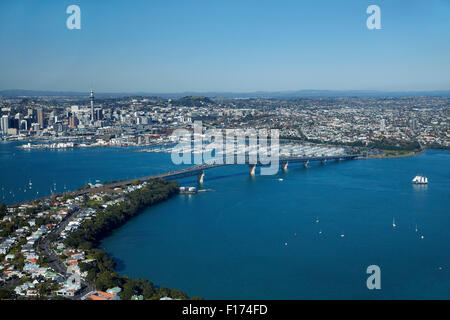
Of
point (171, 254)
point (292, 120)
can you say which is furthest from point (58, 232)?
point (292, 120)

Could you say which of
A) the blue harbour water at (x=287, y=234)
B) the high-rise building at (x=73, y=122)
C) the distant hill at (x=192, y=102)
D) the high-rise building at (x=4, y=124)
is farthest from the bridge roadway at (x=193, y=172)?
the distant hill at (x=192, y=102)

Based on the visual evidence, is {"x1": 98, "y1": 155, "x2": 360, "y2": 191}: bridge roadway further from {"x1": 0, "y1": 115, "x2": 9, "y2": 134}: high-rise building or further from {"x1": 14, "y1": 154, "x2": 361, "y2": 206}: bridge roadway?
{"x1": 0, "y1": 115, "x2": 9, "y2": 134}: high-rise building

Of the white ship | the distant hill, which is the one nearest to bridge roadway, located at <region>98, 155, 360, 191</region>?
the white ship

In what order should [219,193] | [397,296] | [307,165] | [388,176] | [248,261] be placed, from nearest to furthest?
[397,296] < [248,261] < [219,193] < [388,176] < [307,165]

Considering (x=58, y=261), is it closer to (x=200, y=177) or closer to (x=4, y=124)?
(x=200, y=177)

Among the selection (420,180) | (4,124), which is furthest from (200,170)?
(4,124)

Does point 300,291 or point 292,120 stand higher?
point 292,120

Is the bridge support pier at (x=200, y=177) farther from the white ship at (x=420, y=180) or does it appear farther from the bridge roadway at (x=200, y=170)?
the white ship at (x=420, y=180)
